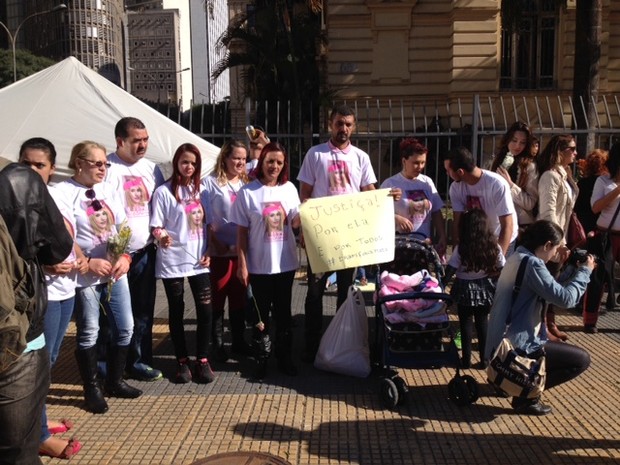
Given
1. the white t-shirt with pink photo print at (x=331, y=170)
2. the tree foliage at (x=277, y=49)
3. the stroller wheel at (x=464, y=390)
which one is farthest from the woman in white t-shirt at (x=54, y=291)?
the tree foliage at (x=277, y=49)

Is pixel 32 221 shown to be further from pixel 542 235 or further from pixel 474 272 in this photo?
pixel 474 272

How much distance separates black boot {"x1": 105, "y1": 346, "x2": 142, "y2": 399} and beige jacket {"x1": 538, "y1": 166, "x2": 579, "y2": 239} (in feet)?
13.2

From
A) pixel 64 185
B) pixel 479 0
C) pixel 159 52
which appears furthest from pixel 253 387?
pixel 159 52

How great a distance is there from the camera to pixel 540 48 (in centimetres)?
2373

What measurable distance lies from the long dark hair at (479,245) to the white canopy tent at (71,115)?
3.05 meters

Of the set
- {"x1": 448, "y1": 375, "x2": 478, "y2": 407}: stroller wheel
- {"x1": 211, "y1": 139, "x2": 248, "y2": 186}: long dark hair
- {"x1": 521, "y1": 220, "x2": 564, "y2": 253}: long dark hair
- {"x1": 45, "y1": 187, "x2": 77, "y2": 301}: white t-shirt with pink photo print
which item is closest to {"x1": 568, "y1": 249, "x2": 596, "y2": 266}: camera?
{"x1": 521, "y1": 220, "x2": 564, "y2": 253}: long dark hair

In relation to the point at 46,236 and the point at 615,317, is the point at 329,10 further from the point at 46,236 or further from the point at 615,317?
the point at 46,236

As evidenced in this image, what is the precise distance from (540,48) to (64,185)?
22.4 m

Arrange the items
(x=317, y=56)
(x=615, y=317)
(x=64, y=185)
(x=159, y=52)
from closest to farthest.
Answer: (x=64, y=185), (x=615, y=317), (x=317, y=56), (x=159, y=52)

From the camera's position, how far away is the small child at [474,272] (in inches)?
211

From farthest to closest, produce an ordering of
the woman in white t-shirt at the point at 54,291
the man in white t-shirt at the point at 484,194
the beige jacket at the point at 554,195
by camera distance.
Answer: the beige jacket at the point at 554,195 → the man in white t-shirt at the point at 484,194 → the woman in white t-shirt at the point at 54,291

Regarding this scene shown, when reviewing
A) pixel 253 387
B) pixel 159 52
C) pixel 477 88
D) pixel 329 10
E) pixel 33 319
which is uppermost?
pixel 159 52

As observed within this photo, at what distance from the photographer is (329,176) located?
5754 mm

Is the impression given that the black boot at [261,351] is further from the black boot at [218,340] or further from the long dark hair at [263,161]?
the long dark hair at [263,161]
